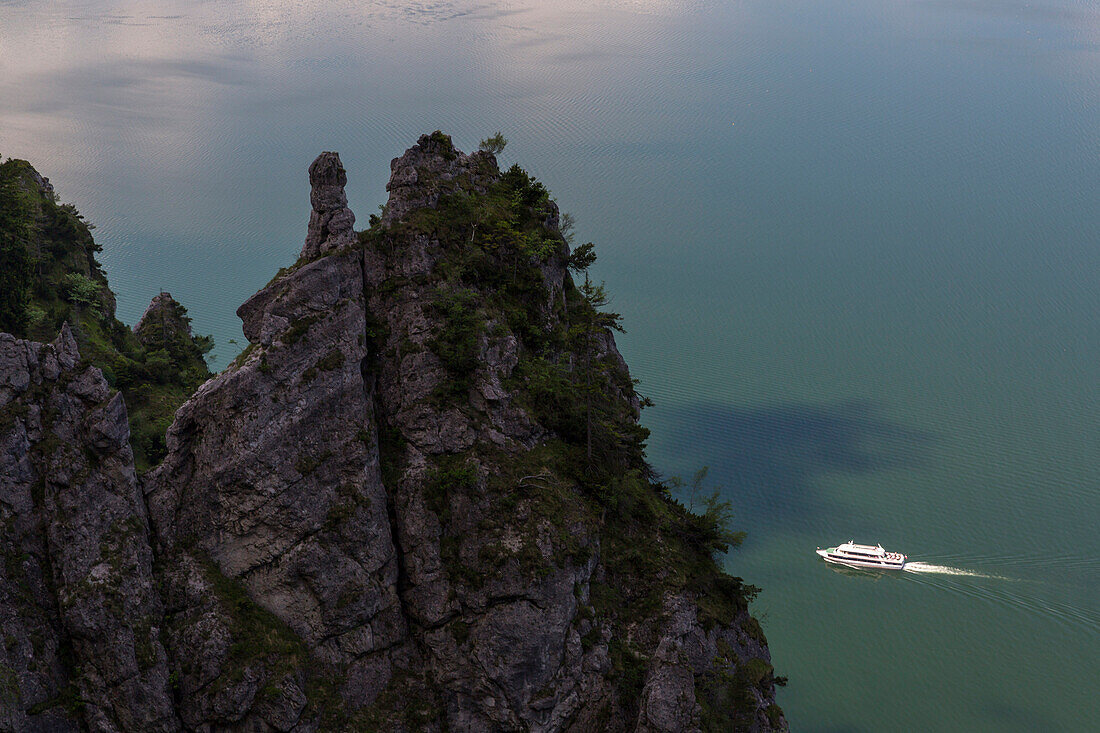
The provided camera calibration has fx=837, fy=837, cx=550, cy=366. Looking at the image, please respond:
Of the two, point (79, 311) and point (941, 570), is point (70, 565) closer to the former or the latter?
point (79, 311)

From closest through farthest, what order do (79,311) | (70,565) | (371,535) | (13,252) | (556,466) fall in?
(70,565), (371,535), (556,466), (13,252), (79,311)

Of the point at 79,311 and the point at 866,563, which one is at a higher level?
the point at 79,311

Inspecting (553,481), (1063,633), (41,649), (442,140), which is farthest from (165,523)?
(1063,633)

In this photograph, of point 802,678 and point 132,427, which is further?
point 802,678

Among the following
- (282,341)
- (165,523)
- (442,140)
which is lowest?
(165,523)

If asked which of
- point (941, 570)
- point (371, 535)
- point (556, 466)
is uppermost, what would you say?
point (556, 466)

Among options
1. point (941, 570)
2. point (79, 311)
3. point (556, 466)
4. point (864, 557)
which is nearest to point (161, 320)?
point (79, 311)

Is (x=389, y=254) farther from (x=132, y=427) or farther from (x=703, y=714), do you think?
(x=703, y=714)

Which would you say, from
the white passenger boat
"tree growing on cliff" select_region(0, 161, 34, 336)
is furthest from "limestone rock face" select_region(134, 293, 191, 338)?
the white passenger boat
